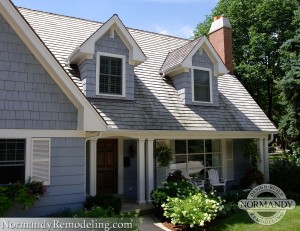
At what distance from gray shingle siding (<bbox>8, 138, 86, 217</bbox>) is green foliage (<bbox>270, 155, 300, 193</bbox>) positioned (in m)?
9.06

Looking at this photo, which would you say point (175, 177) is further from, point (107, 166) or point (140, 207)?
point (107, 166)

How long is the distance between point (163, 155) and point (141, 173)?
1.47m

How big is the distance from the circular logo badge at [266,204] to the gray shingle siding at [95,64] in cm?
568

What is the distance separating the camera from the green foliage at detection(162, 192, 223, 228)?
861 centimetres

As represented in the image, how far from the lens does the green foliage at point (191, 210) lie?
8609mm

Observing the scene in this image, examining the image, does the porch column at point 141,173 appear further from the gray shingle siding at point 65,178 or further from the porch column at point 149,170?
the gray shingle siding at point 65,178

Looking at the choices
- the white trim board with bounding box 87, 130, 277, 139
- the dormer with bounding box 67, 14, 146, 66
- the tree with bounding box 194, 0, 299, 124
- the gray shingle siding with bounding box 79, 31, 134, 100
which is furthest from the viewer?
the tree with bounding box 194, 0, 299, 124

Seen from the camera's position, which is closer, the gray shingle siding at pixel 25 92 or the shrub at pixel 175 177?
the gray shingle siding at pixel 25 92

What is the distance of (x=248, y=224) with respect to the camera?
30.3 ft

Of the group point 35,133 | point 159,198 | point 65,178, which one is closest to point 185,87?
point 159,198

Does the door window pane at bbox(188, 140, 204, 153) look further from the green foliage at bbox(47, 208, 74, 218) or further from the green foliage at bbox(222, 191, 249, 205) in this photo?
the green foliage at bbox(47, 208, 74, 218)

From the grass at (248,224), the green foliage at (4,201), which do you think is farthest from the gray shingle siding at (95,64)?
the grass at (248,224)

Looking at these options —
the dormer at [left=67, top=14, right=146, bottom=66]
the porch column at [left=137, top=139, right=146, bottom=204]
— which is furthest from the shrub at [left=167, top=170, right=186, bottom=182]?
the dormer at [left=67, top=14, right=146, bottom=66]

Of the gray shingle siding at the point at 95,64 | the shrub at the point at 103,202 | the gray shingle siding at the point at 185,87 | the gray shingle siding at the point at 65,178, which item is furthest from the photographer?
the gray shingle siding at the point at 185,87
